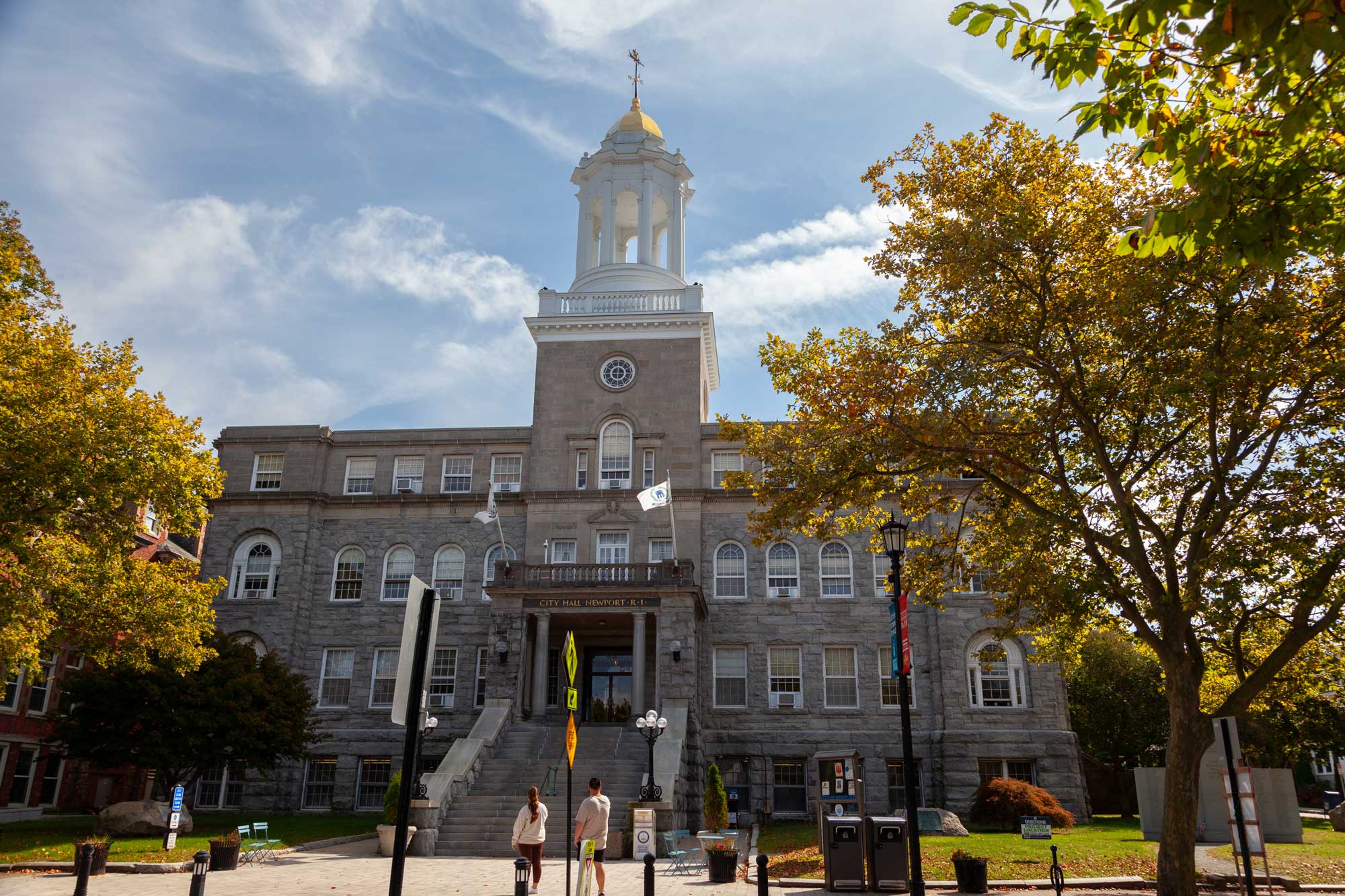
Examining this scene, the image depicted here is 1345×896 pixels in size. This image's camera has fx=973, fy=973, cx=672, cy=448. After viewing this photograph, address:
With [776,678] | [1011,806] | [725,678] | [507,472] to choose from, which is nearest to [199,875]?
[1011,806]

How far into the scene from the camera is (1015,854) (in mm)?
20469

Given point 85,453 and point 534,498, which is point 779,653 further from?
point 85,453

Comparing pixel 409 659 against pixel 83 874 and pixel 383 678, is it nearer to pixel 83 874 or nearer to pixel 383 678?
pixel 83 874

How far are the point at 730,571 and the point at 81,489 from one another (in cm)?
2233

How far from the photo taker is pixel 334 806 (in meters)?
34.8

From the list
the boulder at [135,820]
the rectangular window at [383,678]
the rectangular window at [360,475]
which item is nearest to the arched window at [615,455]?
the rectangular window at [360,475]

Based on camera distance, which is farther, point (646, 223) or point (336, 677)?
point (646, 223)

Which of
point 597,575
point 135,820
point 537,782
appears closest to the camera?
point 135,820

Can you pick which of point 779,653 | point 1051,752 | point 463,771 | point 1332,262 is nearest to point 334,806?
point 463,771

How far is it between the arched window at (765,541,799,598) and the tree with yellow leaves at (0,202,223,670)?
1970cm

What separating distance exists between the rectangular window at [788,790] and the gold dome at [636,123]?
2726 centimetres

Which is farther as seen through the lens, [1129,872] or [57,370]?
[57,370]

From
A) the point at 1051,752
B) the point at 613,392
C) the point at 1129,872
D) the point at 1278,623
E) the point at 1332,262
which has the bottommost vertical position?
the point at 1129,872

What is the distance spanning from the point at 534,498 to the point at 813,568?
10836mm
